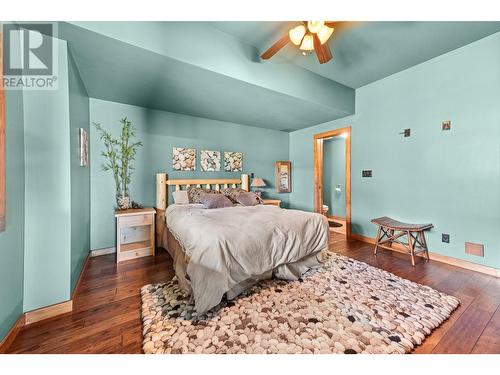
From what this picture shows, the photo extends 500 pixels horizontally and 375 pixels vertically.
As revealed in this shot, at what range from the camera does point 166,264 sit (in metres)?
2.54

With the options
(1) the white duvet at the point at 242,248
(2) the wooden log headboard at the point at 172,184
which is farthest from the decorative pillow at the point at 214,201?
(2) the wooden log headboard at the point at 172,184

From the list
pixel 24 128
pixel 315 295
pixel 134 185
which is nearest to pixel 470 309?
pixel 315 295

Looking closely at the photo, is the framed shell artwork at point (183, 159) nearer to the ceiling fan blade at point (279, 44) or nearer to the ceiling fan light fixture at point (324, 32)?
the ceiling fan blade at point (279, 44)


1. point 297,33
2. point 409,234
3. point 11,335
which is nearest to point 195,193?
point 11,335

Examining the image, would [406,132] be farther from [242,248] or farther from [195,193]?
[195,193]

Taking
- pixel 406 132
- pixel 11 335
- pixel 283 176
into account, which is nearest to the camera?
pixel 11 335

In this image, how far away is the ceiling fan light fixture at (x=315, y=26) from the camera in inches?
66.7

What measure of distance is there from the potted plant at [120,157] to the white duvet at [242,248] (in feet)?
3.73

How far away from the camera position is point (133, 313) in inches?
62.6

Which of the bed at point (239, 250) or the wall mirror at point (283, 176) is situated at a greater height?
the wall mirror at point (283, 176)

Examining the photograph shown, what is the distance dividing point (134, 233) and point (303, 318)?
2591 millimetres

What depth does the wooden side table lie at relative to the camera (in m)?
2.58

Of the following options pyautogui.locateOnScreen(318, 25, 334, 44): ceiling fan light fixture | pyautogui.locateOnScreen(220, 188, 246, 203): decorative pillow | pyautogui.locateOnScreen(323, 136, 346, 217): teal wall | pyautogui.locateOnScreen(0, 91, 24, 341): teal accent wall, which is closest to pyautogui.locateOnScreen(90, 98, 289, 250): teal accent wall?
pyautogui.locateOnScreen(220, 188, 246, 203): decorative pillow

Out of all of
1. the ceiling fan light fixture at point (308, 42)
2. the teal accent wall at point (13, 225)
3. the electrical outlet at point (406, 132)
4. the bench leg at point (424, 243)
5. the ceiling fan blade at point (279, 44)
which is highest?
the ceiling fan blade at point (279, 44)
